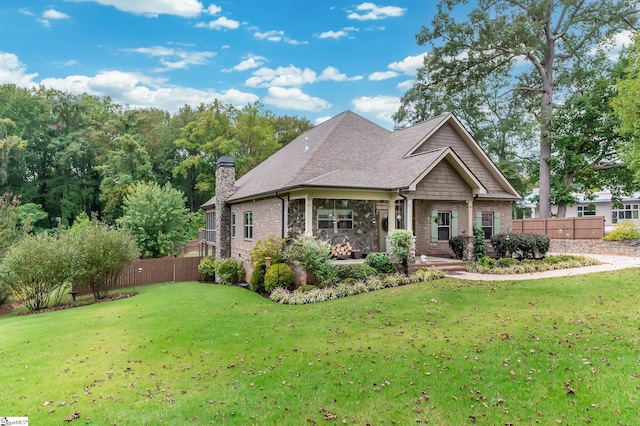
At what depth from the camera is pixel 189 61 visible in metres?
28.6

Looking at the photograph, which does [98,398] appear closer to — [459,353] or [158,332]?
[158,332]

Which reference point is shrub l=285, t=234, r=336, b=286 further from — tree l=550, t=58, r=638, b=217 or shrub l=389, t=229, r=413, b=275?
tree l=550, t=58, r=638, b=217

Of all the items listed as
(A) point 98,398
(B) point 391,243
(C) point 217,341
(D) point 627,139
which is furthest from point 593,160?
(A) point 98,398

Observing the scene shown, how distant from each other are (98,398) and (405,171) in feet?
41.9

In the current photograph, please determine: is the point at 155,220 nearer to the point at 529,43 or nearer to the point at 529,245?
the point at 529,245

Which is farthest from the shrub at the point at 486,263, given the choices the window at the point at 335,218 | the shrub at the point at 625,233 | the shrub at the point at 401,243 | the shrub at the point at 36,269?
the shrub at the point at 36,269

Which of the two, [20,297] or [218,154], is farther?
[218,154]

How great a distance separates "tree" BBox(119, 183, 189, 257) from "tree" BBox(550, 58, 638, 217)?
2631 centimetres

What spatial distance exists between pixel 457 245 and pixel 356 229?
192 inches

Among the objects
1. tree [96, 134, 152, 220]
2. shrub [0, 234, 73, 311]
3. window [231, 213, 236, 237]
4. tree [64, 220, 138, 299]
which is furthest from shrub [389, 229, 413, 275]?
tree [96, 134, 152, 220]

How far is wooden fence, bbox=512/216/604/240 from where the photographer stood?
23375mm

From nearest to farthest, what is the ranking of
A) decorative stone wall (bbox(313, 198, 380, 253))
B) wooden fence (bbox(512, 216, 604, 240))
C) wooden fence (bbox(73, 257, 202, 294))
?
decorative stone wall (bbox(313, 198, 380, 253))
wooden fence (bbox(73, 257, 202, 294))
wooden fence (bbox(512, 216, 604, 240))

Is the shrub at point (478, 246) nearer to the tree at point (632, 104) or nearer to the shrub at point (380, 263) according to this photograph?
the shrub at point (380, 263)

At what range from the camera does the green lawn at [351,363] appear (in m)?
5.30
